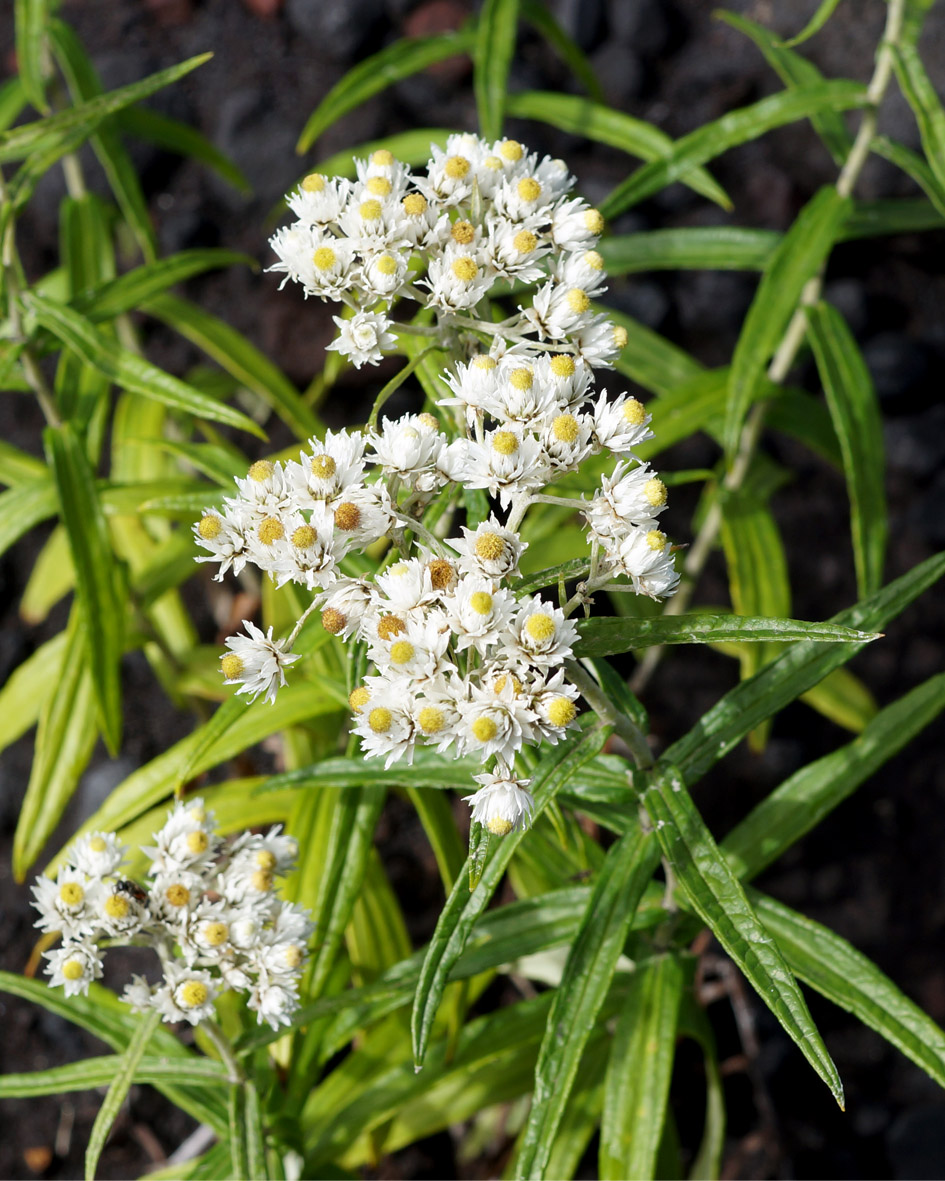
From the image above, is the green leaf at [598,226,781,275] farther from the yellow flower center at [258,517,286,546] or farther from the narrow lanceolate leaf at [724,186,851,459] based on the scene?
the yellow flower center at [258,517,286,546]

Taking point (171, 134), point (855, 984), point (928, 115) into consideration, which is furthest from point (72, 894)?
point (171, 134)

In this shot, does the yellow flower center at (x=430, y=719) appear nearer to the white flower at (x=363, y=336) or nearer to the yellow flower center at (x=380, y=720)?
the yellow flower center at (x=380, y=720)

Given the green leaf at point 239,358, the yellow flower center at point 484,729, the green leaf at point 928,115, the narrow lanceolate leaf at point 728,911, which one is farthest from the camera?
the green leaf at point 239,358

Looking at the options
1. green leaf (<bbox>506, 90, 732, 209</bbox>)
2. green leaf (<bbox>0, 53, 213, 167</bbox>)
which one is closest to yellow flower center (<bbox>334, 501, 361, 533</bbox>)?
green leaf (<bbox>0, 53, 213, 167</bbox>)

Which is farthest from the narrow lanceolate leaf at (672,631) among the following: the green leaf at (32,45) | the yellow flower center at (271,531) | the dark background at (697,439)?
the dark background at (697,439)

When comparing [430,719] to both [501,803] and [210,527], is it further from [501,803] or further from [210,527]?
[210,527]

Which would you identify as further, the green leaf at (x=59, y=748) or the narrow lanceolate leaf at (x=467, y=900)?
the green leaf at (x=59, y=748)
